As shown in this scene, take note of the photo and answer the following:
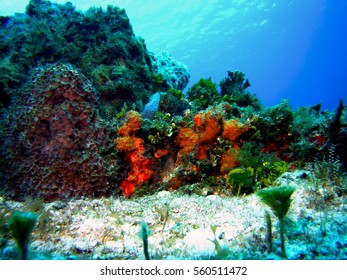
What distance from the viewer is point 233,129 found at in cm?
493

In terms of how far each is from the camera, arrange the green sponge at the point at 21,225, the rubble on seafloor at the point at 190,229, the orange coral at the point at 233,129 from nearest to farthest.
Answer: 1. the green sponge at the point at 21,225
2. the rubble on seafloor at the point at 190,229
3. the orange coral at the point at 233,129

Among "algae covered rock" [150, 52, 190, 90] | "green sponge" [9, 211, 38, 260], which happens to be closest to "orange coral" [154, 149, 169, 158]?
"green sponge" [9, 211, 38, 260]

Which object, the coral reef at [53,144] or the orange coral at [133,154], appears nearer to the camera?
the coral reef at [53,144]

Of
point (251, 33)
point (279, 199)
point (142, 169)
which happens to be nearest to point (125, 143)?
point (142, 169)

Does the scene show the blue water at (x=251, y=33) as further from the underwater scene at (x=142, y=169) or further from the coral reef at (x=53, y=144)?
the coral reef at (x=53, y=144)

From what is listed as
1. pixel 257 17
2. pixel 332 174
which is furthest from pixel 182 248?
pixel 257 17

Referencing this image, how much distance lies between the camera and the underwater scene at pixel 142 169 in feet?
7.79

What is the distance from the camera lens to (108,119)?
5605mm

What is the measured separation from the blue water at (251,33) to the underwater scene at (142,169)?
1.80 meters

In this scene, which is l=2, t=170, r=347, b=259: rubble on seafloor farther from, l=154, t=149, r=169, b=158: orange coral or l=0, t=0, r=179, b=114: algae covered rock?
l=0, t=0, r=179, b=114: algae covered rock

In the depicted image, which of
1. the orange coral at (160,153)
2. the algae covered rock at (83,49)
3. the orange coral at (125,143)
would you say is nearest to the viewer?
the orange coral at (125,143)

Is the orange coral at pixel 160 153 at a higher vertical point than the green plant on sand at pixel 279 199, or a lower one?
higher

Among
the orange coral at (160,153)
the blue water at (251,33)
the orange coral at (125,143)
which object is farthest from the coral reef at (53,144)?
the blue water at (251,33)

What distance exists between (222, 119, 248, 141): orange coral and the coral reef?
2.80 m
